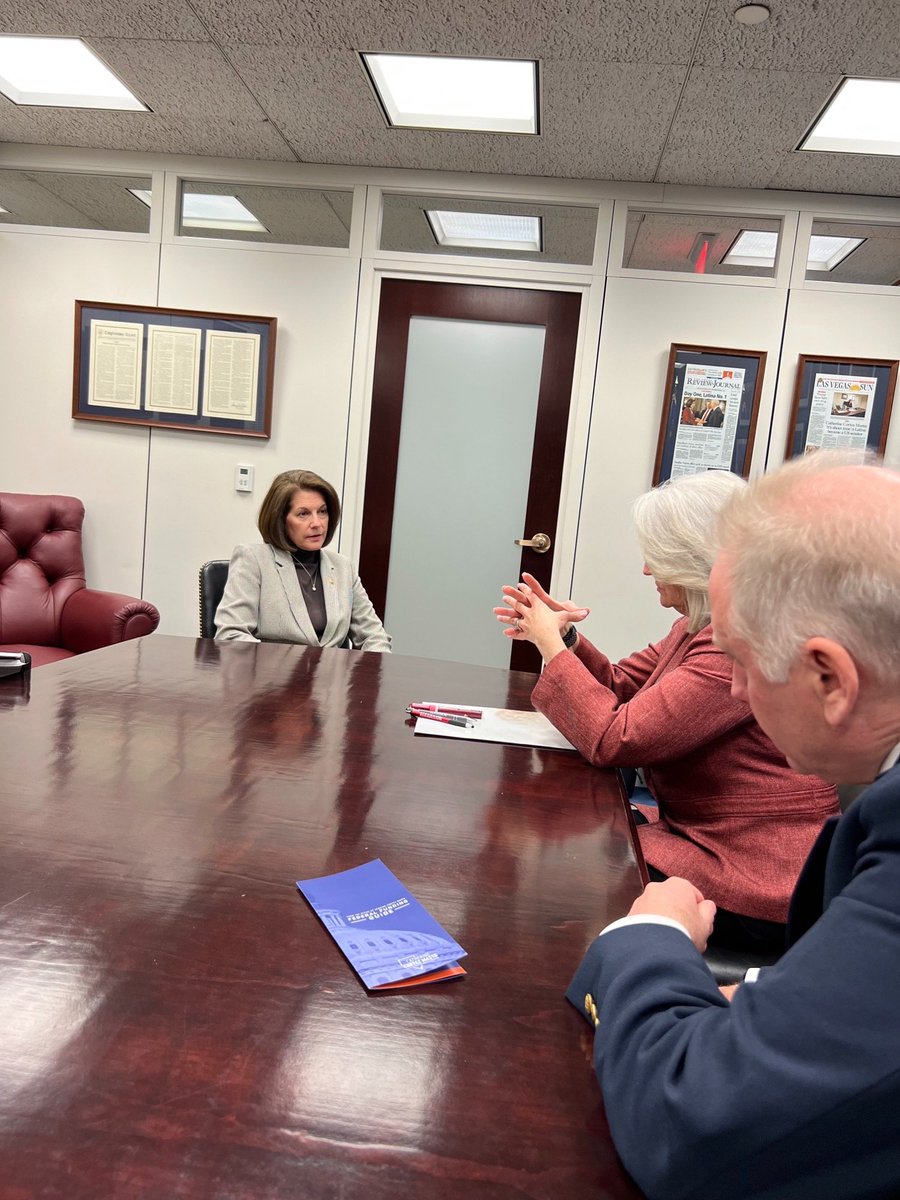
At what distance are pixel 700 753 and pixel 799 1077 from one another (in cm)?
96

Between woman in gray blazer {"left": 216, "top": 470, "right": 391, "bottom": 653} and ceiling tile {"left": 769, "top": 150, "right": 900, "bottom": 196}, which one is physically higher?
ceiling tile {"left": 769, "top": 150, "right": 900, "bottom": 196}

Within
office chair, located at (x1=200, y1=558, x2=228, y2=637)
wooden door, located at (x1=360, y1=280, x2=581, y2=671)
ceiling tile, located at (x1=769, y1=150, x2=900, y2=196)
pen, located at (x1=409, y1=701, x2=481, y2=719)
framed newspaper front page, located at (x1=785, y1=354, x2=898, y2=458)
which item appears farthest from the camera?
wooden door, located at (x1=360, y1=280, x2=581, y2=671)

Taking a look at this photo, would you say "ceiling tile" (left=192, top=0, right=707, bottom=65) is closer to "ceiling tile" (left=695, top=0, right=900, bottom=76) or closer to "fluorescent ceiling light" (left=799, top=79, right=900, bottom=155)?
"ceiling tile" (left=695, top=0, right=900, bottom=76)

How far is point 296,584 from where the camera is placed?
2.81 metres

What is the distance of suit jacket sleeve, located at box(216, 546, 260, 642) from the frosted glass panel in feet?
4.86

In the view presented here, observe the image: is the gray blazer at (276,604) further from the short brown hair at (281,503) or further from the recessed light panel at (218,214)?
the recessed light panel at (218,214)

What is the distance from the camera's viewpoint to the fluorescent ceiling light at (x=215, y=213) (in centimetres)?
410

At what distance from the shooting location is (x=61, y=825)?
3.34ft

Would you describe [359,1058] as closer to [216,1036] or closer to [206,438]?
[216,1036]

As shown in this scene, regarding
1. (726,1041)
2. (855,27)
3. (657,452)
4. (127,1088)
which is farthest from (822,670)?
(657,452)


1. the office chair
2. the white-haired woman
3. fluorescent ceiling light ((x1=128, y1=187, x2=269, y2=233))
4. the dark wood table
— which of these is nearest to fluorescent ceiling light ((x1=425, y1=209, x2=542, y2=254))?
fluorescent ceiling light ((x1=128, y1=187, x2=269, y2=233))

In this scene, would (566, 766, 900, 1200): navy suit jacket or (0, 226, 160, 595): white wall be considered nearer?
(566, 766, 900, 1200): navy suit jacket

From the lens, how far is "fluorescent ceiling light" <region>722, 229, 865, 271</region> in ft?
12.6

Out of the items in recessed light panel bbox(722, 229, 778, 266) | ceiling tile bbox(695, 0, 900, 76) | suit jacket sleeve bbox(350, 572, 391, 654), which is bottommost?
suit jacket sleeve bbox(350, 572, 391, 654)
